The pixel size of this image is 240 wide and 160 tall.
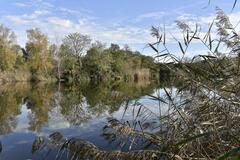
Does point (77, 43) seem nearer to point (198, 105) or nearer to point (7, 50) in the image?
point (7, 50)

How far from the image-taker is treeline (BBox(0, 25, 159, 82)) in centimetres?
5616

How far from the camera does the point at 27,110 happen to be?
2262 cm

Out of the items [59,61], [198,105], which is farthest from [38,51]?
[198,105]

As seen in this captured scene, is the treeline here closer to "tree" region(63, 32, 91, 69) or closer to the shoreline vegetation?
"tree" region(63, 32, 91, 69)

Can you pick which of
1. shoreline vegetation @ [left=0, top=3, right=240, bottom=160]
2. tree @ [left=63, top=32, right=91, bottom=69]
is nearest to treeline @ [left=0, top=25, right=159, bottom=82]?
tree @ [left=63, top=32, right=91, bottom=69]

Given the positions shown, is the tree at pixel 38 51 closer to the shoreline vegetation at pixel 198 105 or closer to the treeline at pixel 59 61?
the treeline at pixel 59 61

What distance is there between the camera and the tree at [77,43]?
61812mm

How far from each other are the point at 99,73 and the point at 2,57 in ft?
56.9

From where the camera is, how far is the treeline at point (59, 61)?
184ft

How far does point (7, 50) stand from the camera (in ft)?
180

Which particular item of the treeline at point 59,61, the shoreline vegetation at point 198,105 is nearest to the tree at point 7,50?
the treeline at point 59,61

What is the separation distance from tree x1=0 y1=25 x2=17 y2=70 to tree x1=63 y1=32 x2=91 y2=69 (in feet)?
Answer: 28.8

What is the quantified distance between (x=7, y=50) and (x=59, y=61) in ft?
30.2

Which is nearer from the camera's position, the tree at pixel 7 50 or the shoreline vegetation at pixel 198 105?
the shoreline vegetation at pixel 198 105
